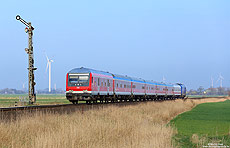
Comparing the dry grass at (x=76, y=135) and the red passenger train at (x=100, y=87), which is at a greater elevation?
the red passenger train at (x=100, y=87)

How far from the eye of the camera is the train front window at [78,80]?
107ft

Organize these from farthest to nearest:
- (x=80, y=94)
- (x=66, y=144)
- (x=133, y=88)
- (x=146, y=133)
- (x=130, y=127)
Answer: (x=133, y=88), (x=80, y=94), (x=130, y=127), (x=146, y=133), (x=66, y=144)

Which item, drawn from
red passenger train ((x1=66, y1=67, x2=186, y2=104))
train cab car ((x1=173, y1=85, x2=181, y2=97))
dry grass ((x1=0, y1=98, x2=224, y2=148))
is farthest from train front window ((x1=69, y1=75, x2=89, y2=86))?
train cab car ((x1=173, y1=85, x2=181, y2=97))

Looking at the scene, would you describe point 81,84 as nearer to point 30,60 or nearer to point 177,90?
point 30,60

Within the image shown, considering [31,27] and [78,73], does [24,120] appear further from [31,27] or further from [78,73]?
[31,27]

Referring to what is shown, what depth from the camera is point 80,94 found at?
107 feet

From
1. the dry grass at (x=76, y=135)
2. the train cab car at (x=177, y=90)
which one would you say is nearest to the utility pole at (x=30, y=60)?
the dry grass at (x=76, y=135)

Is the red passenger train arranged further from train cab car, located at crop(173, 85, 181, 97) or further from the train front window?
train cab car, located at crop(173, 85, 181, 97)

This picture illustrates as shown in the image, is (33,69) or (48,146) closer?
(48,146)

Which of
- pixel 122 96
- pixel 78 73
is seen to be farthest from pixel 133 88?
pixel 78 73

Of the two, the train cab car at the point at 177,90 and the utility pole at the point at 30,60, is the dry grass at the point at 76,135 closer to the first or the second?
the utility pole at the point at 30,60

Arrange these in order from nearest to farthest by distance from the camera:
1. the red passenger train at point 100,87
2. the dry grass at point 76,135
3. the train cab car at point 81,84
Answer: the dry grass at point 76,135 < the train cab car at point 81,84 < the red passenger train at point 100,87

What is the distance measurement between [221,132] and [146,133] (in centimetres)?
660

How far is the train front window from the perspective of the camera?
32.6 m
